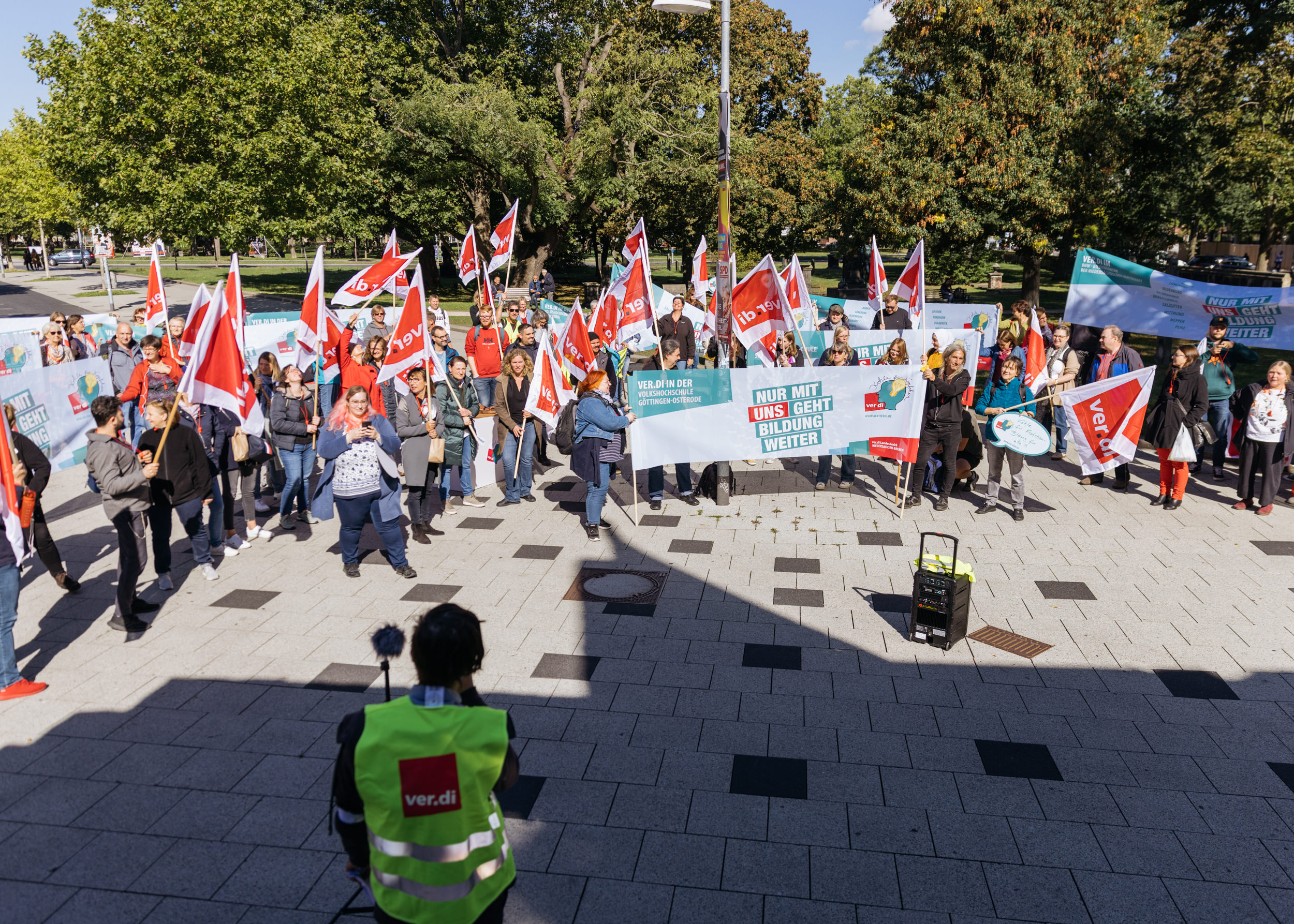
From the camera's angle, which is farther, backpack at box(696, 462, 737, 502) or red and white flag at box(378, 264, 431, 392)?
backpack at box(696, 462, 737, 502)

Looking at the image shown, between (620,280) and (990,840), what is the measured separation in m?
8.63

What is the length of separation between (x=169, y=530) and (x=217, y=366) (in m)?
1.66

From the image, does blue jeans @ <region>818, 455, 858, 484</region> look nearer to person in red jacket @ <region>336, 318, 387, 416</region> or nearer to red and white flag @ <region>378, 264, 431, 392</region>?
red and white flag @ <region>378, 264, 431, 392</region>

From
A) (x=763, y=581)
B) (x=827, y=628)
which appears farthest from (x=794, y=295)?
(x=827, y=628)

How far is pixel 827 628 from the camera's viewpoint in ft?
24.3

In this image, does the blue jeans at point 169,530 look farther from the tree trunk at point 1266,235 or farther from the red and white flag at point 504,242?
the tree trunk at point 1266,235

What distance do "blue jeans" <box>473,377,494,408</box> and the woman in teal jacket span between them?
6.82 metres

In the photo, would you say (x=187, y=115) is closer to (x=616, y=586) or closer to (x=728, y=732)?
(x=616, y=586)

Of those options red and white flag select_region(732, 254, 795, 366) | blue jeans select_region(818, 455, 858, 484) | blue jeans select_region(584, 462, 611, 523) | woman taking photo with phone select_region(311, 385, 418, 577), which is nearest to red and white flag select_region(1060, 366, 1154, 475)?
blue jeans select_region(818, 455, 858, 484)

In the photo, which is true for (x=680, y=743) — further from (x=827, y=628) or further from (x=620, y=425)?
(x=620, y=425)

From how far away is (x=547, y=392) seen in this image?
35.6 feet

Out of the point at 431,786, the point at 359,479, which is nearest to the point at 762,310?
the point at 359,479

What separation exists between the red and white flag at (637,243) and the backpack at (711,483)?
280 cm

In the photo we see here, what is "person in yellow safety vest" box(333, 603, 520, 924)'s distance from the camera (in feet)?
8.86
